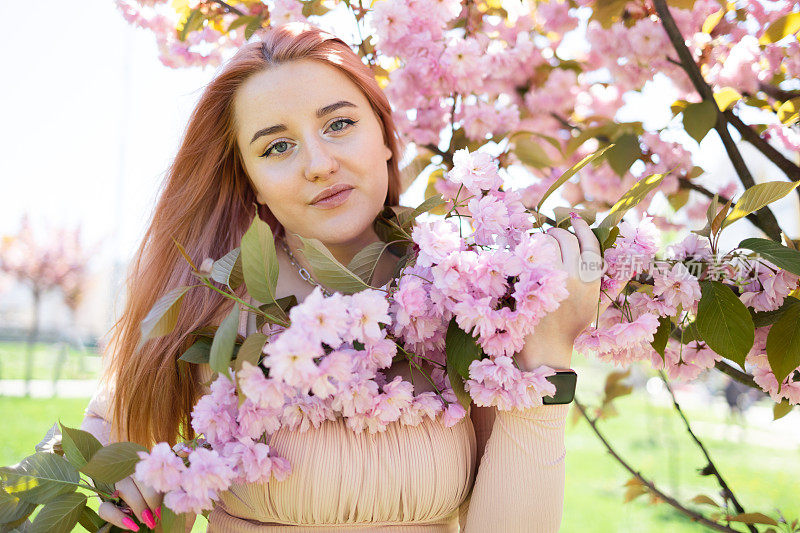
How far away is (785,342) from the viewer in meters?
0.80

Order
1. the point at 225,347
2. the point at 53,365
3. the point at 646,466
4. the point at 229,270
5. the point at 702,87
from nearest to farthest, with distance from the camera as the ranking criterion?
1. the point at 225,347
2. the point at 229,270
3. the point at 702,87
4. the point at 646,466
5. the point at 53,365

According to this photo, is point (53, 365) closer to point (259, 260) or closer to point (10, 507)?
point (10, 507)

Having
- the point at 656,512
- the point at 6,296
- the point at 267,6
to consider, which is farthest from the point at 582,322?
the point at 6,296

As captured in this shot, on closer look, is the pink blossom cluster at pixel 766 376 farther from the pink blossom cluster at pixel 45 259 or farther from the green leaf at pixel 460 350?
the pink blossom cluster at pixel 45 259

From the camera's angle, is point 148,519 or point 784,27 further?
point 784,27

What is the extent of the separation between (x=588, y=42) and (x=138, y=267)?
1.23m

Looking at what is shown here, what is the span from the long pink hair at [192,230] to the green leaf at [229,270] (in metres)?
0.24

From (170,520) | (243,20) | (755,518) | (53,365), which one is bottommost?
(53,365)

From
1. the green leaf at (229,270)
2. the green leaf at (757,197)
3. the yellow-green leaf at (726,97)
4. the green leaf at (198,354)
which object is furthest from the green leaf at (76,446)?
the yellow-green leaf at (726,97)

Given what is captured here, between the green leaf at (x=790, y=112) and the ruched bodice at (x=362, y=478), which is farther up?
the green leaf at (x=790, y=112)

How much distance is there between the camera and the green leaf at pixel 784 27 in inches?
47.8

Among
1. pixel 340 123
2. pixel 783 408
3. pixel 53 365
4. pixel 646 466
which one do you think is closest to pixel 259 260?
pixel 340 123

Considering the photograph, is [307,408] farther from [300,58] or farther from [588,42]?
[588,42]

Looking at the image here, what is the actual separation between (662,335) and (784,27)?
766mm
